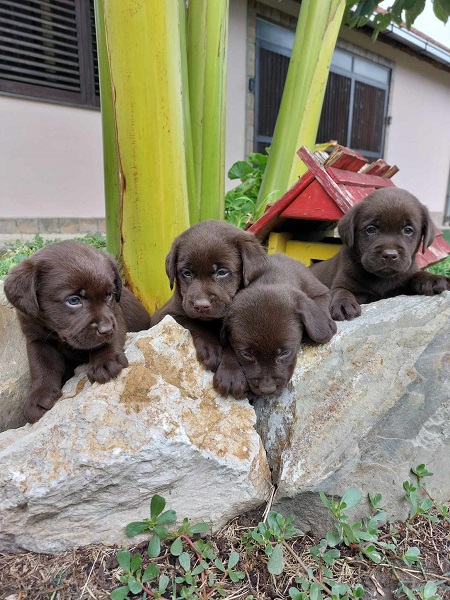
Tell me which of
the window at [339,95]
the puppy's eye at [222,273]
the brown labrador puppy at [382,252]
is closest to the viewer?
the puppy's eye at [222,273]

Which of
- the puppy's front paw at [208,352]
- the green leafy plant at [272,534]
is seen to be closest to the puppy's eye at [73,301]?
the puppy's front paw at [208,352]

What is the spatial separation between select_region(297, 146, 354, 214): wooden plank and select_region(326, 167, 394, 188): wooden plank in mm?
73

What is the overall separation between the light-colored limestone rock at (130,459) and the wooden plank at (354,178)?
2.48 meters

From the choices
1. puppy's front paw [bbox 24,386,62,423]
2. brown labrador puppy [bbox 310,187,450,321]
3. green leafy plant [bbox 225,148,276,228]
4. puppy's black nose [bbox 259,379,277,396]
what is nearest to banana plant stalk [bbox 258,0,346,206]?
green leafy plant [bbox 225,148,276,228]

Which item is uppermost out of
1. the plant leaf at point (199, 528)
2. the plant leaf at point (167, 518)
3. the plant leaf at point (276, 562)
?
the plant leaf at point (167, 518)

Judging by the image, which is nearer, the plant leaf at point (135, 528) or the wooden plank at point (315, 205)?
the plant leaf at point (135, 528)

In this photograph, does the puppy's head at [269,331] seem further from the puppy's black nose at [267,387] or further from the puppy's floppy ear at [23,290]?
the puppy's floppy ear at [23,290]

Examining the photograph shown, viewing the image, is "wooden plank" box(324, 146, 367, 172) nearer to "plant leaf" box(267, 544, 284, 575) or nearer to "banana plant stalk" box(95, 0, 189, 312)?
"banana plant stalk" box(95, 0, 189, 312)

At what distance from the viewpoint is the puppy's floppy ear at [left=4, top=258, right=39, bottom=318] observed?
253 centimetres

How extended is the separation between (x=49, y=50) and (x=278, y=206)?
6.03m

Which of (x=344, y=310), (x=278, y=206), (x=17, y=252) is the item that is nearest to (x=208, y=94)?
(x=278, y=206)

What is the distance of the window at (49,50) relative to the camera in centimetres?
771

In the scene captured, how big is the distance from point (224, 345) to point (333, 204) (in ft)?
6.69

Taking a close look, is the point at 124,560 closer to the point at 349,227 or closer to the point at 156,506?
the point at 156,506
